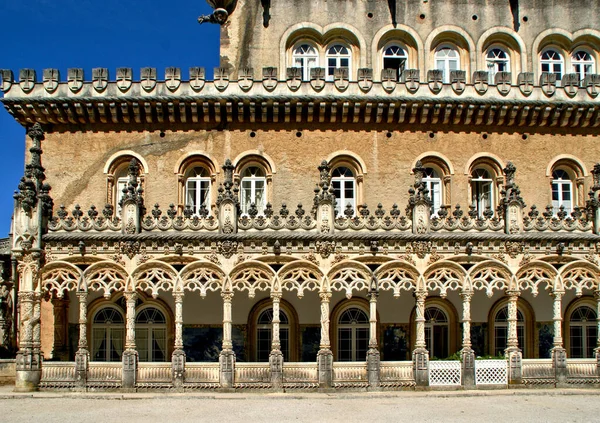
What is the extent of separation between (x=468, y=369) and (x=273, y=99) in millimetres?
10658

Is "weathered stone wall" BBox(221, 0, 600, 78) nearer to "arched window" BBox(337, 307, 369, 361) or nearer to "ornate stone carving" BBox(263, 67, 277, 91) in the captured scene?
"ornate stone carving" BBox(263, 67, 277, 91)

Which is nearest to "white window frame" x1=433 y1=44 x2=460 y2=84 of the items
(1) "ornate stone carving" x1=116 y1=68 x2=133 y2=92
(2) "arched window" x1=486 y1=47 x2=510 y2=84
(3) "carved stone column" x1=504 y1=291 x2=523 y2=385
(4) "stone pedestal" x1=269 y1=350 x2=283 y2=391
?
(2) "arched window" x1=486 y1=47 x2=510 y2=84

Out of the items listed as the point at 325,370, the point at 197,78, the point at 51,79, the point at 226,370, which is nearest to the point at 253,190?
the point at 197,78

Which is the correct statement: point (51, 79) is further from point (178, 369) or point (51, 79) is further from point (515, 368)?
point (515, 368)

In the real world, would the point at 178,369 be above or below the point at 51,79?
below

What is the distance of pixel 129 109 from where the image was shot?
2545 centimetres

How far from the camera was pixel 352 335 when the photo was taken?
2452 cm

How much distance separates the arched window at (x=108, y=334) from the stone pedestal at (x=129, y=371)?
369 cm

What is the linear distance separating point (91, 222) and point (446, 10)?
51.5 feet

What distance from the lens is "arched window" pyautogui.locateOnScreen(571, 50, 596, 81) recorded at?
28922 millimetres

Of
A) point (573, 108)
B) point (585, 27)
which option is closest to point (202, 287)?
point (573, 108)

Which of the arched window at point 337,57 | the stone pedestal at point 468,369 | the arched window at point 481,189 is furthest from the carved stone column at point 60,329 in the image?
the arched window at point 481,189

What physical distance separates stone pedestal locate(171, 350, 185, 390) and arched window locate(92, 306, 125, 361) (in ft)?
13.9

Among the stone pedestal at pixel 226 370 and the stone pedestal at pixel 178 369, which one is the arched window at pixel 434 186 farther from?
the stone pedestal at pixel 178 369
